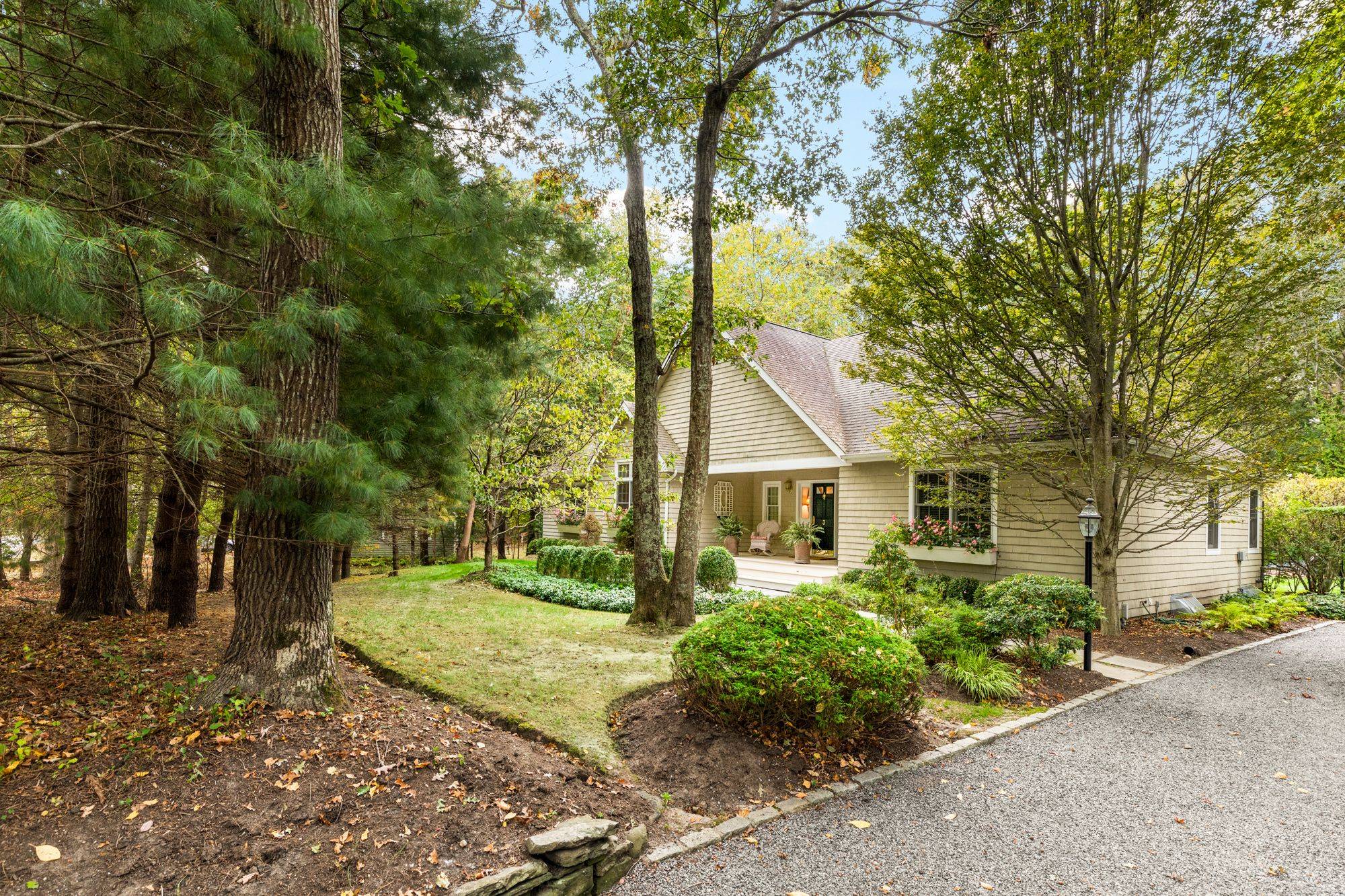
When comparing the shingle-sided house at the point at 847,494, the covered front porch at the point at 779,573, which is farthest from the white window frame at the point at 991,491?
the covered front porch at the point at 779,573

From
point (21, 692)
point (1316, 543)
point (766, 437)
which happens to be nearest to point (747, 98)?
point (766, 437)

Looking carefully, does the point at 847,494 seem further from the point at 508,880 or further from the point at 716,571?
the point at 508,880

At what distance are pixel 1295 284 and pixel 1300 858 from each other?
707cm

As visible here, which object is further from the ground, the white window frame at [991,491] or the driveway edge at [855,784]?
the white window frame at [991,491]

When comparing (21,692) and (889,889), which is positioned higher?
(21,692)

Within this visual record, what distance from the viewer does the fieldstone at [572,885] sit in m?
2.87

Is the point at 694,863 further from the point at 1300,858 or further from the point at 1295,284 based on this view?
the point at 1295,284

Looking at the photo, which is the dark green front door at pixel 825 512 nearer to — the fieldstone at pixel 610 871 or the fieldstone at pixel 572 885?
the fieldstone at pixel 610 871

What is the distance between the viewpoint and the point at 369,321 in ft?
14.3

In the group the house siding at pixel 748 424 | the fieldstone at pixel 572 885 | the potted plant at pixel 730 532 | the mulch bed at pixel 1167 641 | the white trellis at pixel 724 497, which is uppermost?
the house siding at pixel 748 424

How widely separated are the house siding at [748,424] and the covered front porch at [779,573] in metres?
2.28

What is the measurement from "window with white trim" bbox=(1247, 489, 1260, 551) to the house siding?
9726mm

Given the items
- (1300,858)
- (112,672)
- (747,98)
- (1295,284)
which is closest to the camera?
(1300,858)

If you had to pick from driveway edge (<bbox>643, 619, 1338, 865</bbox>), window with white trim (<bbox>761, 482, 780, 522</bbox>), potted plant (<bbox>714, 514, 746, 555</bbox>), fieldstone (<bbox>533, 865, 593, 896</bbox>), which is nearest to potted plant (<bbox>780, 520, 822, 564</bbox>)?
potted plant (<bbox>714, 514, 746, 555</bbox>)
